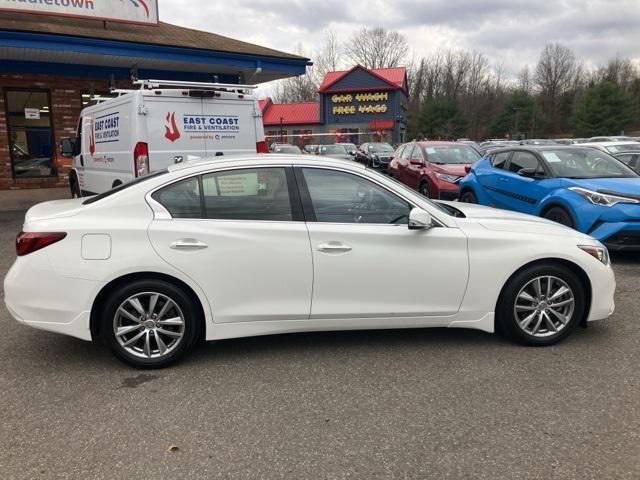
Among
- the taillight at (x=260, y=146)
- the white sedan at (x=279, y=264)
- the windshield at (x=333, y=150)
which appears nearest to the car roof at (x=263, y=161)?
the white sedan at (x=279, y=264)

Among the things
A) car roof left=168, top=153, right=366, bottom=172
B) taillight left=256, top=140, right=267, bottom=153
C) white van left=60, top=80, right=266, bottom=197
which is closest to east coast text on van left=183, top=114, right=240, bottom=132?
white van left=60, top=80, right=266, bottom=197

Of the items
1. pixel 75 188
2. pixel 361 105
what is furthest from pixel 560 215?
pixel 361 105

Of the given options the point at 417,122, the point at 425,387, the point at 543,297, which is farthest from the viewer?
the point at 417,122

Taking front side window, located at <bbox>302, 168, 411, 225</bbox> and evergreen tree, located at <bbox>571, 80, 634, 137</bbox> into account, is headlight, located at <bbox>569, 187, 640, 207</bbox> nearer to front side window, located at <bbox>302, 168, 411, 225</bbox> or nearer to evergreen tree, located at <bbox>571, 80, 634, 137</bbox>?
front side window, located at <bbox>302, 168, 411, 225</bbox>

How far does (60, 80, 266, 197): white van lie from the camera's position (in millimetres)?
7391

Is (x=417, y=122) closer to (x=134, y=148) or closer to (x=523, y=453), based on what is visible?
(x=134, y=148)

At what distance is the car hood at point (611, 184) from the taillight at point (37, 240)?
6451mm

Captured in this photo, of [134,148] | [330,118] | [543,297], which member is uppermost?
[330,118]

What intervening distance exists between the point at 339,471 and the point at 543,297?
2398mm

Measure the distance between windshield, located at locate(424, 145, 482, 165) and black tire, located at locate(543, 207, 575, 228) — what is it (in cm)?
493

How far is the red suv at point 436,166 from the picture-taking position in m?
11.6

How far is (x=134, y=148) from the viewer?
7.44m

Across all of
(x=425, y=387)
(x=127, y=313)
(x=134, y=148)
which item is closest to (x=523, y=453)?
(x=425, y=387)

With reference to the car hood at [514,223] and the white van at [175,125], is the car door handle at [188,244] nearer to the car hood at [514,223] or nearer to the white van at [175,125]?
the car hood at [514,223]
